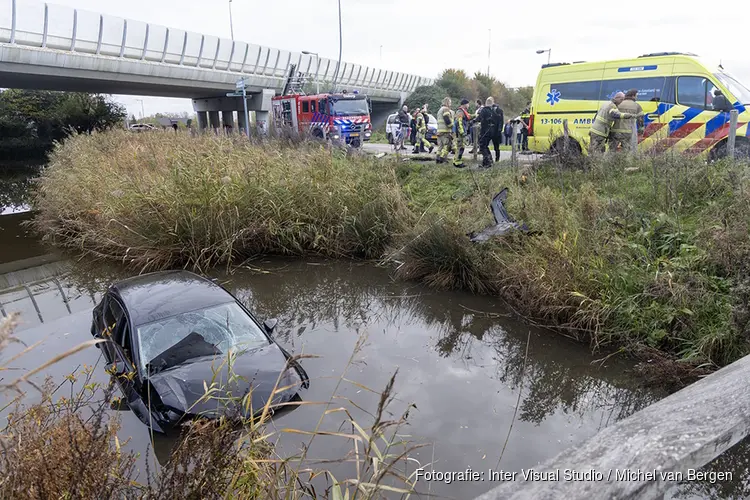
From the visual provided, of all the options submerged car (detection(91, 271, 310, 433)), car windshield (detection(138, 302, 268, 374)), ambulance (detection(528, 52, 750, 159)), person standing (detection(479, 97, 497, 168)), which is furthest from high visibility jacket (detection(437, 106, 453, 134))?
car windshield (detection(138, 302, 268, 374))

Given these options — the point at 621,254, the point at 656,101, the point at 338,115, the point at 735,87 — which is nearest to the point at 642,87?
the point at 656,101

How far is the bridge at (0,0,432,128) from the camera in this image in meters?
20.6

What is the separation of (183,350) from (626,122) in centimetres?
897

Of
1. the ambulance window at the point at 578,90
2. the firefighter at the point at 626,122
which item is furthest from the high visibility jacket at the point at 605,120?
the ambulance window at the point at 578,90

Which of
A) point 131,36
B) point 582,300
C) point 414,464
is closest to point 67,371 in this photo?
point 414,464

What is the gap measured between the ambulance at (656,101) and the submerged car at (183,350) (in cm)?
675

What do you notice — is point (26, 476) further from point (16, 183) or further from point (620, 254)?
point (16, 183)

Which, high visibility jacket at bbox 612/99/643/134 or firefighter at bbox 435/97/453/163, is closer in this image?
high visibility jacket at bbox 612/99/643/134

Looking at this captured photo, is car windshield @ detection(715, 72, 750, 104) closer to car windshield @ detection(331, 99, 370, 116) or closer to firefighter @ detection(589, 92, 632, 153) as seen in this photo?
firefighter @ detection(589, 92, 632, 153)

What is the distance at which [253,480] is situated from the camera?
230 cm

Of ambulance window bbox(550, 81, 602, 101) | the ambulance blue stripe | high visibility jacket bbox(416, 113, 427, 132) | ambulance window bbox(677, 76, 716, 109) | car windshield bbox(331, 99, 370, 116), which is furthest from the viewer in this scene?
car windshield bbox(331, 99, 370, 116)

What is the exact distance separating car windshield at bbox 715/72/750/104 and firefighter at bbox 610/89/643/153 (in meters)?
1.65

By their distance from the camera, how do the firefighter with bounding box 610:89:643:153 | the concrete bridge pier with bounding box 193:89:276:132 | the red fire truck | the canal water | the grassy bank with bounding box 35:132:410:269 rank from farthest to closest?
the concrete bridge pier with bounding box 193:89:276:132 → the red fire truck → the firefighter with bounding box 610:89:643:153 → the grassy bank with bounding box 35:132:410:269 → the canal water

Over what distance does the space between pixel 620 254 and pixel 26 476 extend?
6.00 metres
